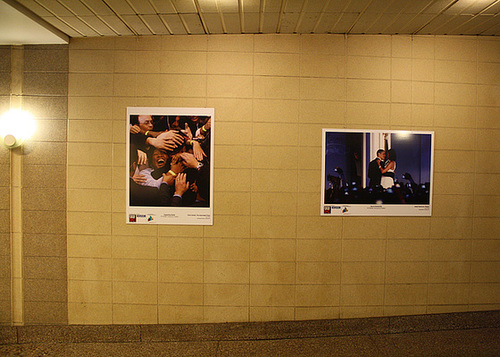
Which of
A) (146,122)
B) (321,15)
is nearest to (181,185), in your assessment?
(146,122)

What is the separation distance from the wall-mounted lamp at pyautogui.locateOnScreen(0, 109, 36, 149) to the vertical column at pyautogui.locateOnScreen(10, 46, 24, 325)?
8cm

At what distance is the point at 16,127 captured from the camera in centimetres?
283

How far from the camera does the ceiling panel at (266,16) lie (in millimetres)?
2326

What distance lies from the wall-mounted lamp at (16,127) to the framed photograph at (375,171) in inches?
119

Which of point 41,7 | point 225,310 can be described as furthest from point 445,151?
point 41,7

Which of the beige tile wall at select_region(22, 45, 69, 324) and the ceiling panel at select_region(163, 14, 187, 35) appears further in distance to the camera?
the beige tile wall at select_region(22, 45, 69, 324)

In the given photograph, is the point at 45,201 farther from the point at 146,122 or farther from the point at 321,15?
the point at 321,15

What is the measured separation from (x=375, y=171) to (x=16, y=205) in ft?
12.3

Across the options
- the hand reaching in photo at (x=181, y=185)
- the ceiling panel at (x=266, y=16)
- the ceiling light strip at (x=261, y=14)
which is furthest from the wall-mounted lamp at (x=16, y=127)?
the ceiling light strip at (x=261, y=14)

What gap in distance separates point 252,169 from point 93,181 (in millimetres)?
1645

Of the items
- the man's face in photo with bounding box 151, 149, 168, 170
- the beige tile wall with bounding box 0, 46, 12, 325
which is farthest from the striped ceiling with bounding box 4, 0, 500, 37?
the man's face in photo with bounding box 151, 149, 168, 170

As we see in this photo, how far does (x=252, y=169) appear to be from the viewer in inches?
114

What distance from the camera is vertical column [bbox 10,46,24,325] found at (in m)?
2.89

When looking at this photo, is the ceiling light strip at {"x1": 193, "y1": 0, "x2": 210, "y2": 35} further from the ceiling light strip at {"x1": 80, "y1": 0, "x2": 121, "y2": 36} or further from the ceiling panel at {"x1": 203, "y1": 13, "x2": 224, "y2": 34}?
the ceiling light strip at {"x1": 80, "y1": 0, "x2": 121, "y2": 36}
